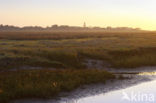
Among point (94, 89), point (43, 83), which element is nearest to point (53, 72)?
point (43, 83)

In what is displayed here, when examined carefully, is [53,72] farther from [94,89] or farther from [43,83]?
[94,89]

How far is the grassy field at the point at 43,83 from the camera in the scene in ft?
45.2

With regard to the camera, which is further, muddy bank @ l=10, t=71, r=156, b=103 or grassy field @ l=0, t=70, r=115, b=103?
grassy field @ l=0, t=70, r=115, b=103

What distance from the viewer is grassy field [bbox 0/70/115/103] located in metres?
13.8

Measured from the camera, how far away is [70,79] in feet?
54.9

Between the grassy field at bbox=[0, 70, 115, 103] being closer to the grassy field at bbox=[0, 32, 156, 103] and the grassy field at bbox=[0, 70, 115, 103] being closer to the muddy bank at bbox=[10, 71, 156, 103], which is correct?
the grassy field at bbox=[0, 32, 156, 103]

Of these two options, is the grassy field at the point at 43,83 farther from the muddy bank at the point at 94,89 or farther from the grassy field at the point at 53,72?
the muddy bank at the point at 94,89

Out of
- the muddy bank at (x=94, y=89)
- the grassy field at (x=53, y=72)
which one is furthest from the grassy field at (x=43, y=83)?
the muddy bank at (x=94, y=89)

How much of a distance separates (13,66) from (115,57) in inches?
457

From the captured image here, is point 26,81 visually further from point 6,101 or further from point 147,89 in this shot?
point 147,89

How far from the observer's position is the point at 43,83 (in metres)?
15.3

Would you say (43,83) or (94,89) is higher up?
(43,83)

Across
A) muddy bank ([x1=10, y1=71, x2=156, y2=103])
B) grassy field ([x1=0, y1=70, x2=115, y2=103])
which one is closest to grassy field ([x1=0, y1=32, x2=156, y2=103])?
grassy field ([x1=0, y1=70, x2=115, y2=103])

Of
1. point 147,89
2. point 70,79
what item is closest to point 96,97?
point 70,79
